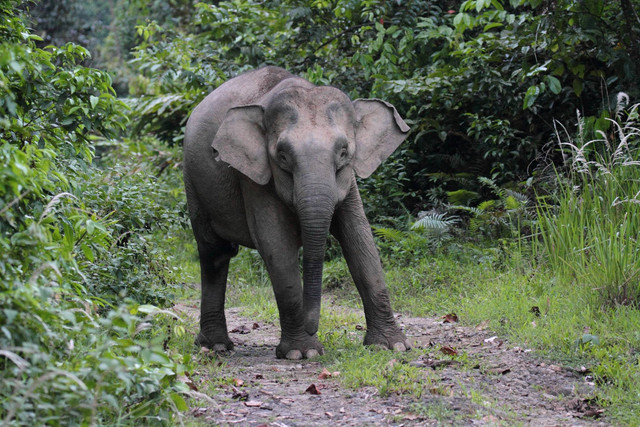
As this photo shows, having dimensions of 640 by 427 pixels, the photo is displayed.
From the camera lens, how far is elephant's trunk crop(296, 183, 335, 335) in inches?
229

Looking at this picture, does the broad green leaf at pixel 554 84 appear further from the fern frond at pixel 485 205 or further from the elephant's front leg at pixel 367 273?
the elephant's front leg at pixel 367 273

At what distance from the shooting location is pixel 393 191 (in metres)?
10.7

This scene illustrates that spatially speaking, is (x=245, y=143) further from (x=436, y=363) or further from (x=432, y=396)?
(x=432, y=396)

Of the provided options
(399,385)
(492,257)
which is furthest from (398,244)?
(399,385)

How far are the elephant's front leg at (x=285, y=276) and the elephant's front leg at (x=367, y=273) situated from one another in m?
0.42

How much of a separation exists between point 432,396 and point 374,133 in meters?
Answer: 2.55

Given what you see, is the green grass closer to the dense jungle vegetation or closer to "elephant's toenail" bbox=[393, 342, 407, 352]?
the dense jungle vegetation

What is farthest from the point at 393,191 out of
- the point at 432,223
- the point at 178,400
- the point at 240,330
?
the point at 178,400

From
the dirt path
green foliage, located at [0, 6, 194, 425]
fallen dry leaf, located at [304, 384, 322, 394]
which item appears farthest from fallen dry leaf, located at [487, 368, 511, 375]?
green foliage, located at [0, 6, 194, 425]

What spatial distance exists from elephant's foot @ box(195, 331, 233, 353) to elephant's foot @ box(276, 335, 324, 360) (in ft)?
2.97

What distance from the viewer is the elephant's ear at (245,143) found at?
629 centimetres

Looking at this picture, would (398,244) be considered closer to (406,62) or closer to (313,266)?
(406,62)

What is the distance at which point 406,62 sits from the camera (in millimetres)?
10836

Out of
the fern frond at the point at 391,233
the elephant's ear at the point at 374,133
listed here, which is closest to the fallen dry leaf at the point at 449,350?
A: the elephant's ear at the point at 374,133
